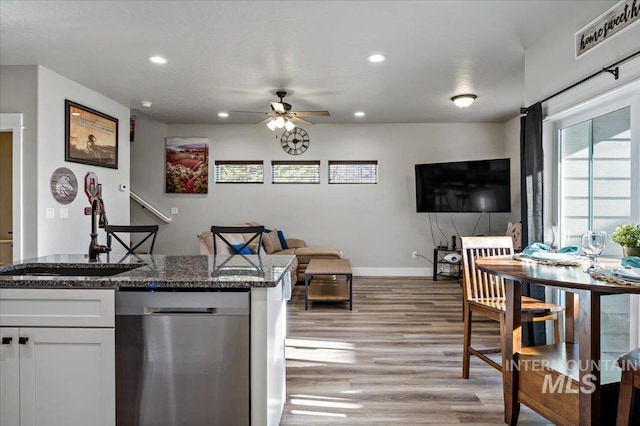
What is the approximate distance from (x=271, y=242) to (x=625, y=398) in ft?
16.7

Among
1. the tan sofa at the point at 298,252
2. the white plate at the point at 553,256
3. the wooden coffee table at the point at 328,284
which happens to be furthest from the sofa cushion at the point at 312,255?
the white plate at the point at 553,256

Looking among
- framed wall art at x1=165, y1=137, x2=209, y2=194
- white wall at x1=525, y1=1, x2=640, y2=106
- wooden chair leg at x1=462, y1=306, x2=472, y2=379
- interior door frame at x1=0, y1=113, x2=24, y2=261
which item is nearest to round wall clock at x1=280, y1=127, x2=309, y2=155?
framed wall art at x1=165, y1=137, x2=209, y2=194

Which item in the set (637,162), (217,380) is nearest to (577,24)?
(637,162)

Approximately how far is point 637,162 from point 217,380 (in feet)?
9.13

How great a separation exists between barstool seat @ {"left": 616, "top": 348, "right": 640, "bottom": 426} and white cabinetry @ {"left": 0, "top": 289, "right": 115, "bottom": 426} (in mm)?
2119

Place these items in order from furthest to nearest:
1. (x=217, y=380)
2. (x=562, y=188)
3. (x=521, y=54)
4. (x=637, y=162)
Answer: (x=521, y=54) → (x=562, y=188) → (x=637, y=162) → (x=217, y=380)

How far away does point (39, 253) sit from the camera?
403 cm

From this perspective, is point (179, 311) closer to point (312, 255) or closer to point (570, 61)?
point (570, 61)

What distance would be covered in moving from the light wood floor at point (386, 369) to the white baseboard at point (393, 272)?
191 centimetres

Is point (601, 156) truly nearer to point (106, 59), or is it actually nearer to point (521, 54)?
point (521, 54)

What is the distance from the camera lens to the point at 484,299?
279cm

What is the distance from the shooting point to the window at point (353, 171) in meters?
6.86

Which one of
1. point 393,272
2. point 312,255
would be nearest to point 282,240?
point 312,255

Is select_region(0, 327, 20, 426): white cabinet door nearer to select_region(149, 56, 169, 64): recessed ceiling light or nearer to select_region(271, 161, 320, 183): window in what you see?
select_region(149, 56, 169, 64): recessed ceiling light
